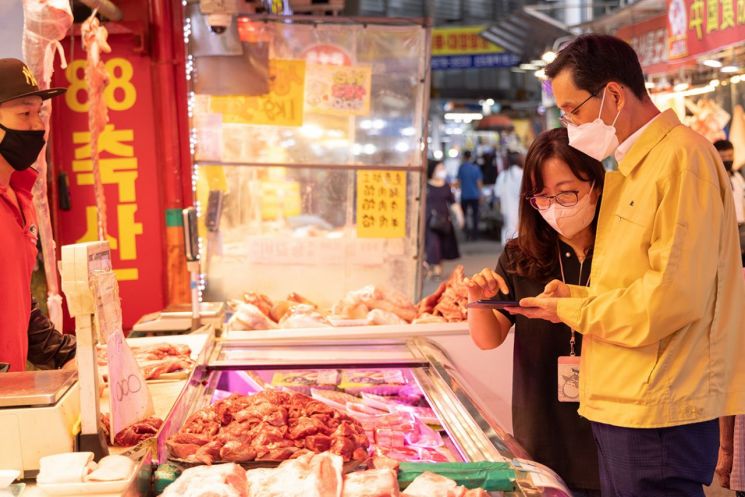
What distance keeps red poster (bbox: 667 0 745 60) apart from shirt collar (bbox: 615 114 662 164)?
5.76 m

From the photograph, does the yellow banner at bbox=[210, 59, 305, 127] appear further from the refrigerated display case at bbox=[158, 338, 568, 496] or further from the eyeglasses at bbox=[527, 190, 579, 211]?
the eyeglasses at bbox=[527, 190, 579, 211]

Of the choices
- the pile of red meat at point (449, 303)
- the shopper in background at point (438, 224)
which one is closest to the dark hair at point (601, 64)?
the pile of red meat at point (449, 303)

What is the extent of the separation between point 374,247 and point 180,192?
5.41 ft

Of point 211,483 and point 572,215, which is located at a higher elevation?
point 572,215

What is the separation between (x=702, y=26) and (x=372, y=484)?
7.33 m

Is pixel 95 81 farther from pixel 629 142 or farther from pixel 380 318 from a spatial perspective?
pixel 629 142

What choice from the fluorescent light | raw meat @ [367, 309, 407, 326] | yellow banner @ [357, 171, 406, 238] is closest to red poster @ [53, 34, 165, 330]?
yellow banner @ [357, 171, 406, 238]

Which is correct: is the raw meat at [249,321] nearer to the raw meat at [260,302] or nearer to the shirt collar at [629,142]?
the raw meat at [260,302]

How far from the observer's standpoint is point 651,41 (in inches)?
410

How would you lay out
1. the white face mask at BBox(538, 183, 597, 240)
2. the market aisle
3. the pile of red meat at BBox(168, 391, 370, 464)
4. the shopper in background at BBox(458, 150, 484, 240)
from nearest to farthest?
the pile of red meat at BBox(168, 391, 370, 464) → the white face mask at BBox(538, 183, 597, 240) → the market aisle → the shopper in background at BBox(458, 150, 484, 240)

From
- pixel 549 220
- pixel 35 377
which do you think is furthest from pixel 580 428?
pixel 35 377

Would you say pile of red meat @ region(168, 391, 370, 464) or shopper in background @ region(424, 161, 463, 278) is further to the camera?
shopper in background @ region(424, 161, 463, 278)

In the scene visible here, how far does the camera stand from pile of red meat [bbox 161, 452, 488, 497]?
77.2 inches

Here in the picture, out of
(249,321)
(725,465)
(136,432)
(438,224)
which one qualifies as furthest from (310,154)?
(438,224)
